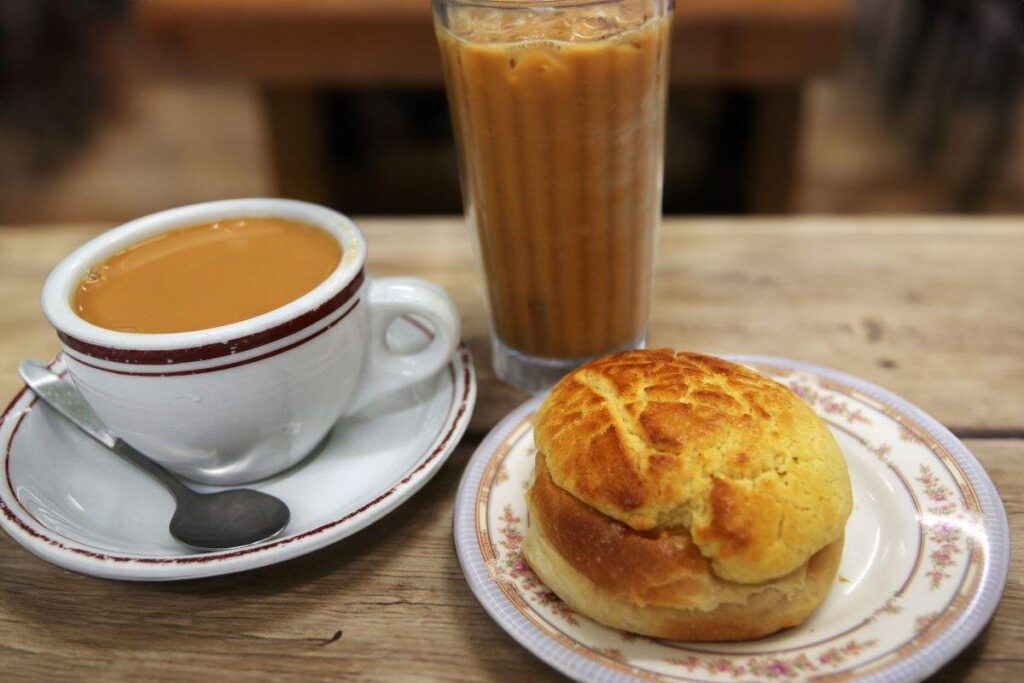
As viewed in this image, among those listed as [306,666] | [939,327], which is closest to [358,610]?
[306,666]

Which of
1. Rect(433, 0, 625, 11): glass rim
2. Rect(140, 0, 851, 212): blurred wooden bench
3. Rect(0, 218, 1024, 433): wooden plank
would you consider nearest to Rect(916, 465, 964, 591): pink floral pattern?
Rect(0, 218, 1024, 433): wooden plank

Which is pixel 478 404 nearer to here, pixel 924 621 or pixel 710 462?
pixel 710 462

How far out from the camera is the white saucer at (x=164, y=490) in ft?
2.07

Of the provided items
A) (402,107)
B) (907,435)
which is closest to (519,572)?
(907,435)

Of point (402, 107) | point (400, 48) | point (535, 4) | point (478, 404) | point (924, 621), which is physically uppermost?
point (535, 4)

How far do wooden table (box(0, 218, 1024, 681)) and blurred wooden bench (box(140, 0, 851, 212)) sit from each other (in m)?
0.80

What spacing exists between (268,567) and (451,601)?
0.47ft

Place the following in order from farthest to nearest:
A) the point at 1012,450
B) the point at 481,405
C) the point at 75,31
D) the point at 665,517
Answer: the point at 75,31 < the point at 481,405 < the point at 1012,450 < the point at 665,517

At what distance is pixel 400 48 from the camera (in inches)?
80.2

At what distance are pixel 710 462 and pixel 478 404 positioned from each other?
35cm

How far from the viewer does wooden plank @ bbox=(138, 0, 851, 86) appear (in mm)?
1893

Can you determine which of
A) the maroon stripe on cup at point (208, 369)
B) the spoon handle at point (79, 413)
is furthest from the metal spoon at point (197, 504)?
the maroon stripe on cup at point (208, 369)

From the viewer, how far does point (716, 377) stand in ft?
2.22

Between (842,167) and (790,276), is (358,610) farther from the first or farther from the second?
(842,167)
